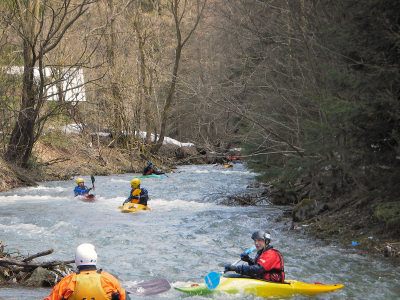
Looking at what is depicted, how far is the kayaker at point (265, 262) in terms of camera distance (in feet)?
28.4

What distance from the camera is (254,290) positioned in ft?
28.4

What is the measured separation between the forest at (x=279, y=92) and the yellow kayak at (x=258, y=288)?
7.82 ft

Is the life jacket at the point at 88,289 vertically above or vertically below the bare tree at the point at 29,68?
below

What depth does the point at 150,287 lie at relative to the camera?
8664mm

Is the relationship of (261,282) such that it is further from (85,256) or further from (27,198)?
(27,198)

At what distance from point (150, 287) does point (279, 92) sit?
8.02 metres

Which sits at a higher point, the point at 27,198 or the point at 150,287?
the point at 27,198

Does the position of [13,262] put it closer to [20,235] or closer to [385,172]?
[20,235]

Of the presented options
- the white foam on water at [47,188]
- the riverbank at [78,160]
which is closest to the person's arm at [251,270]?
the white foam on water at [47,188]

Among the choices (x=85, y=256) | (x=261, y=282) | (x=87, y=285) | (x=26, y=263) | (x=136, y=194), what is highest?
(x=85, y=256)

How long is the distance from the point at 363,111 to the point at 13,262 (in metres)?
6.10

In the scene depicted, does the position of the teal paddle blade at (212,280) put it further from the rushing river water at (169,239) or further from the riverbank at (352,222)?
the riverbank at (352,222)

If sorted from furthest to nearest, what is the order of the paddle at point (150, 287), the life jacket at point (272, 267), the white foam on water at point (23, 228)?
the white foam on water at point (23, 228)
the life jacket at point (272, 267)
the paddle at point (150, 287)

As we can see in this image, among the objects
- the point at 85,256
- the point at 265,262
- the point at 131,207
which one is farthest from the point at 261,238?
the point at 131,207
